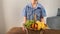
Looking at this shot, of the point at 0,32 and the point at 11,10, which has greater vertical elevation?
the point at 11,10

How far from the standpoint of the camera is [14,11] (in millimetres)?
2861

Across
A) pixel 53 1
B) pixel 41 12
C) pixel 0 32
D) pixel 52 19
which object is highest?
pixel 53 1

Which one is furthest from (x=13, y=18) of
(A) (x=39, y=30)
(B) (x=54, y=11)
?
(A) (x=39, y=30)

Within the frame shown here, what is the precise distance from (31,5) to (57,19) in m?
0.65

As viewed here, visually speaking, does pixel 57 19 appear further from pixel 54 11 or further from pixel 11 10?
pixel 11 10

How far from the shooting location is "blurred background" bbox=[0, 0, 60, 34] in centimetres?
271

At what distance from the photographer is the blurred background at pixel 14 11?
8.91 feet

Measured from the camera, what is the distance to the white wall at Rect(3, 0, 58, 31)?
2.71 metres

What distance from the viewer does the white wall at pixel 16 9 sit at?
8.91 feet

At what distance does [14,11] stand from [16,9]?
7 cm

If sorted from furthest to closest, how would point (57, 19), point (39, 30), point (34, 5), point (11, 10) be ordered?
1. point (11, 10)
2. point (57, 19)
3. point (34, 5)
4. point (39, 30)

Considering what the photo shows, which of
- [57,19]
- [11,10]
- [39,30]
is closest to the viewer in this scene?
[39,30]

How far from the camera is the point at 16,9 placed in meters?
2.84

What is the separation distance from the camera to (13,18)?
2887 mm
